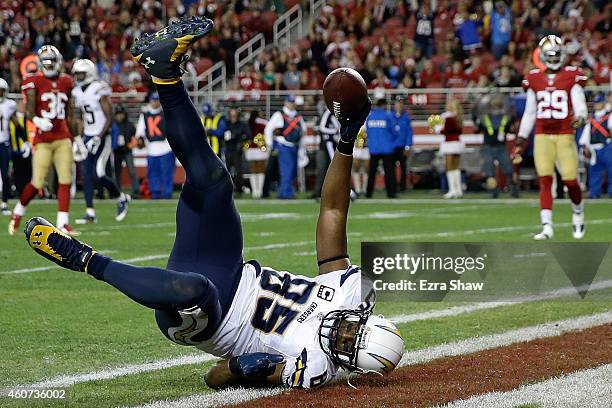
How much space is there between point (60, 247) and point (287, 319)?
2.98 feet

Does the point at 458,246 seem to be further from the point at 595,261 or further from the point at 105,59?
the point at 105,59

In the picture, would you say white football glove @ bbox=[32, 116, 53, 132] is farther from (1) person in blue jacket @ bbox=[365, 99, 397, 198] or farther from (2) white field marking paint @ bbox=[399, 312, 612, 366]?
(1) person in blue jacket @ bbox=[365, 99, 397, 198]

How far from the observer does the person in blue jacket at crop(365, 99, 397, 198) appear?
18.6m

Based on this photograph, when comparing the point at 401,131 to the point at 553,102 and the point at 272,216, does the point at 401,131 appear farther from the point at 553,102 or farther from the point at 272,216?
the point at 553,102

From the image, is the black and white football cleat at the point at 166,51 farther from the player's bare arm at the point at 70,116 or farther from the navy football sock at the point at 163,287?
the player's bare arm at the point at 70,116

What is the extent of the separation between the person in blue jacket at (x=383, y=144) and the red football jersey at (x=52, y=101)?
7.34 m

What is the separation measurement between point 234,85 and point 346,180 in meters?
17.7

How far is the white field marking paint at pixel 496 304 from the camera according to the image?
658 cm

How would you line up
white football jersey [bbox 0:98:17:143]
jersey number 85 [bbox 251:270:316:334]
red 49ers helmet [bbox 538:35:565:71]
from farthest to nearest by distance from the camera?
white football jersey [bbox 0:98:17:143], red 49ers helmet [bbox 538:35:565:71], jersey number 85 [bbox 251:270:316:334]

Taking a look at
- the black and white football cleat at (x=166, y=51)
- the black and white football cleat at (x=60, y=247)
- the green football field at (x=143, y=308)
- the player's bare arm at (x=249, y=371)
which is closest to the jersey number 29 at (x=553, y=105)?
the green football field at (x=143, y=308)

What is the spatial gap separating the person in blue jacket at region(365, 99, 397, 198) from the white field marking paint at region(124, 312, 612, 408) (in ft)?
39.6

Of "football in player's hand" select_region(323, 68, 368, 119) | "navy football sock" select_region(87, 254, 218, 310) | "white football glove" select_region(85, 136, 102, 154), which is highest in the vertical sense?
"football in player's hand" select_region(323, 68, 368, 119)

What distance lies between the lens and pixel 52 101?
38.9 ft

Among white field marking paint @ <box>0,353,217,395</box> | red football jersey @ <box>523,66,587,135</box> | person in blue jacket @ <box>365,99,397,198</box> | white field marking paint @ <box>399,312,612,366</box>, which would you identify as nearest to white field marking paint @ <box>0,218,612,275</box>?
red football jersey @ <box>523,66,587,135</box>
